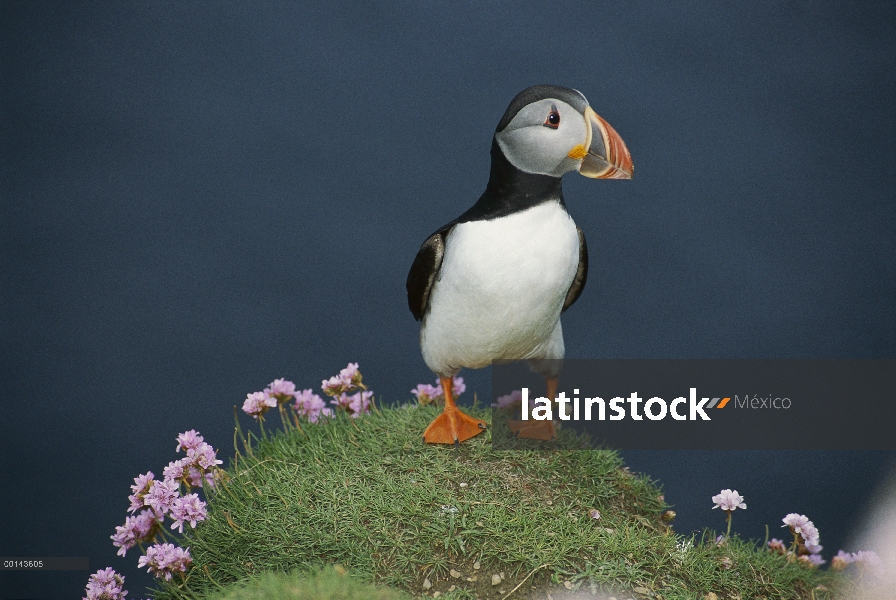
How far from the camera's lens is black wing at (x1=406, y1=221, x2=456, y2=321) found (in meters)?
3.64

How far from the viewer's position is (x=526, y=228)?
3.43 meters

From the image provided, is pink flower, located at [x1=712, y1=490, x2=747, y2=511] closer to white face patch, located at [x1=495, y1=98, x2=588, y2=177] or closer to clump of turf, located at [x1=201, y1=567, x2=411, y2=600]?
white face patch, located at [x1=495, y1=98, x2=588, y2=177]

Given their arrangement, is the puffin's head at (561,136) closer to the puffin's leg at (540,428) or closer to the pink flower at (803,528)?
the puffin's leg at (540,428)

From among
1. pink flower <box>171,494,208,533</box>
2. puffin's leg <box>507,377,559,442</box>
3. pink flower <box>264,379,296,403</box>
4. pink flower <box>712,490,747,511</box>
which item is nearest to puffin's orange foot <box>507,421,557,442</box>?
puffin's leg <box>507,377,559,442</box>

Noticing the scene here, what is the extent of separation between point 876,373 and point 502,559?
3.00m

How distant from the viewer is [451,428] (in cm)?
381

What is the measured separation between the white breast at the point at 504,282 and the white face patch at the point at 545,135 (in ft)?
0.55

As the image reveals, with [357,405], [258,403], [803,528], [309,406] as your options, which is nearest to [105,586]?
[258,403]

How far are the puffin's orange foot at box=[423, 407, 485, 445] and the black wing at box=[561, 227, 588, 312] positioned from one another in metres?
0.60

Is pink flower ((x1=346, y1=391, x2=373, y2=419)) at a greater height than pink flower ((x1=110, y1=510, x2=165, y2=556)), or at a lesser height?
greater

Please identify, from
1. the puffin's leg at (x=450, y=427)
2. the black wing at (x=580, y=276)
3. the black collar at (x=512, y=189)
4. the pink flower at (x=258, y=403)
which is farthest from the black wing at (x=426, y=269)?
the pink flower at (x=258, y=403)

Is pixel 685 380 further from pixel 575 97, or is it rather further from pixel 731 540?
A: pixel 575 97

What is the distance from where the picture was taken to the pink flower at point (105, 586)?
3.21 meters

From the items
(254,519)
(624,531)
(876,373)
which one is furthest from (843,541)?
(254,519)
